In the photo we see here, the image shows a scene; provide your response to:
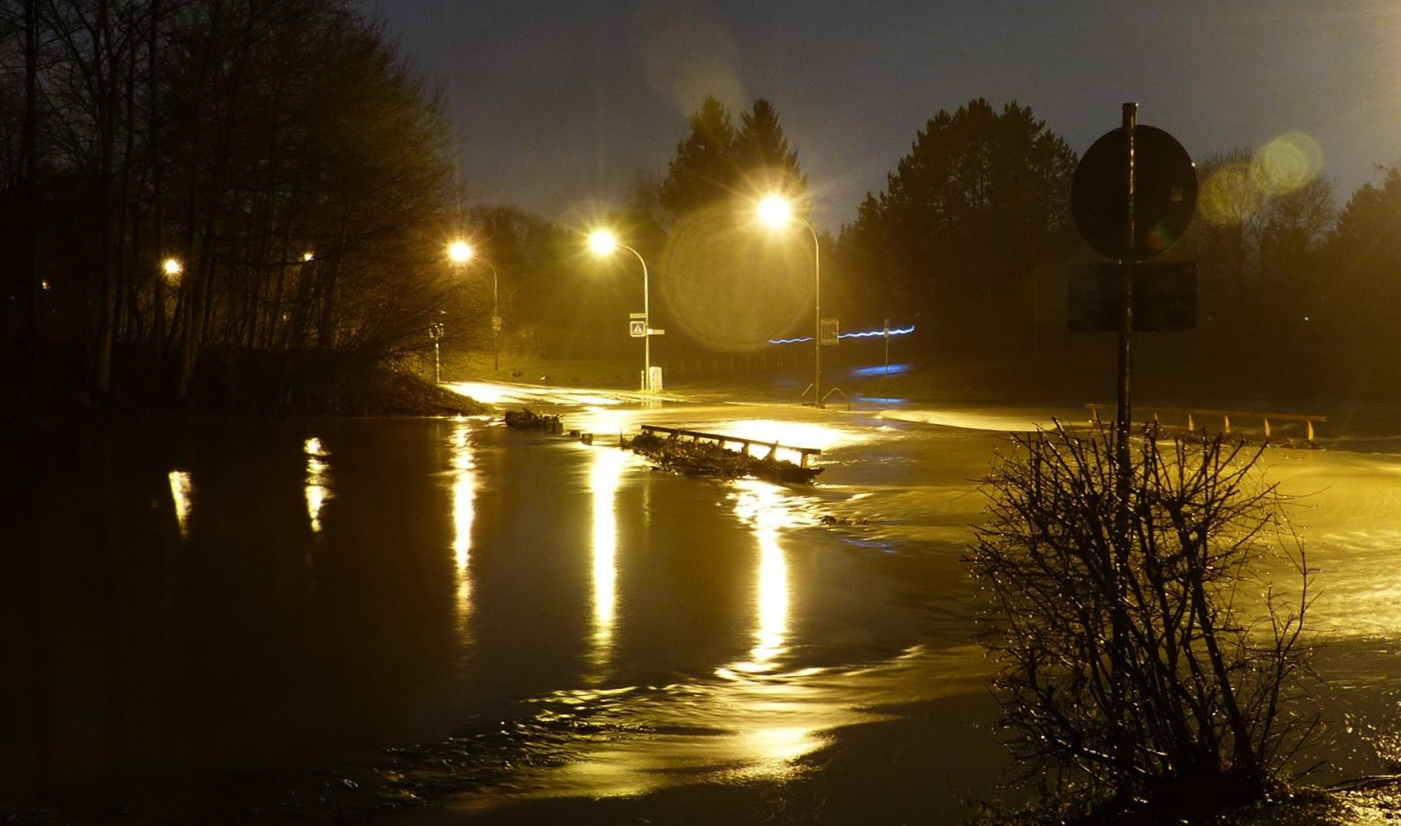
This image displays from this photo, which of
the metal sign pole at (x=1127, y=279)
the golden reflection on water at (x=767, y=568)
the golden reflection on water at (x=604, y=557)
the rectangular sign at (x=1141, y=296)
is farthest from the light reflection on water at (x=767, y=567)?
the rectangular sign at (x=1141, y=296)

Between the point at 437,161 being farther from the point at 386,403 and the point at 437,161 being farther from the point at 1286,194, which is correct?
the point at 1286,194

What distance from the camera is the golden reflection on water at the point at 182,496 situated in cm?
1414

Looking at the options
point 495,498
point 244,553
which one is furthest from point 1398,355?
point 244,553

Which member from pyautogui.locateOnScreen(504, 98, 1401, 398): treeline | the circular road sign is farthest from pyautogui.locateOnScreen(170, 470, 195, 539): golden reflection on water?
pyautogui.locateOnScreen(504, 98, 1401, 398): treeline

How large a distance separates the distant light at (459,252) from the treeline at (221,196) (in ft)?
6.97

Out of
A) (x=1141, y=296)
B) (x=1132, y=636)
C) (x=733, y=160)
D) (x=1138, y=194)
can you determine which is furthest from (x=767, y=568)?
(x=733, y=160)

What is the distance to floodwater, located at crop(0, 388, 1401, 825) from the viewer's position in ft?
18.5

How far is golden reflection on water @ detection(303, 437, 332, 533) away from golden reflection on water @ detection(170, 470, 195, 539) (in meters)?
1.36

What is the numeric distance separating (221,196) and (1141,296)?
30307 millimetres

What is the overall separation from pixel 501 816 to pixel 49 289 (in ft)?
149

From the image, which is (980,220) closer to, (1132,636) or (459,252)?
(459,252)

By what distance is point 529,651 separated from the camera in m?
8.28

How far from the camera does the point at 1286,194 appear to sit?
6900cm

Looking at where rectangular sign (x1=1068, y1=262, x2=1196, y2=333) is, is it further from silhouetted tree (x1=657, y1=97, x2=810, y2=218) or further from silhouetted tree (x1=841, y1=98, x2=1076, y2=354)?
silhouetted tree (x1=657, y1=97, x2=810, y2=218)
